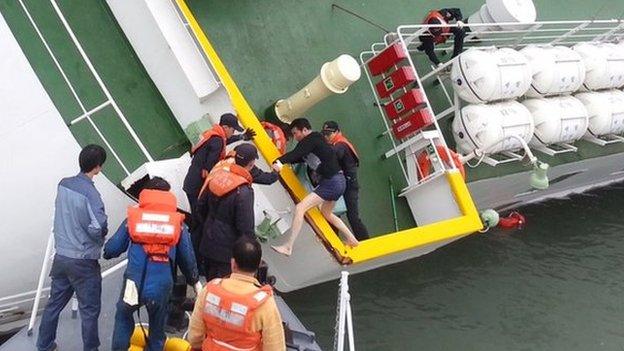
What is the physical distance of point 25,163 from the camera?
5.60m

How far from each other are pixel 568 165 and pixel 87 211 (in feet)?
24.7

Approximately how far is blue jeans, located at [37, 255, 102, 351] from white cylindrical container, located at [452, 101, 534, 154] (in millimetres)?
4724

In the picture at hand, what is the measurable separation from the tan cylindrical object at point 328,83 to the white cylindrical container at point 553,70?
2.91 metres

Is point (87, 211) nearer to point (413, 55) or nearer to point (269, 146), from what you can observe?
point (269, 146)

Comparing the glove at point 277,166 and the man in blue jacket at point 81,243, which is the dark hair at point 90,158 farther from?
the glove at point 277,166

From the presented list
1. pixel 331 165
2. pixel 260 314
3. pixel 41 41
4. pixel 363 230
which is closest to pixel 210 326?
pixel 260 314

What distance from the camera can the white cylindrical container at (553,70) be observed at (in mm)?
8070

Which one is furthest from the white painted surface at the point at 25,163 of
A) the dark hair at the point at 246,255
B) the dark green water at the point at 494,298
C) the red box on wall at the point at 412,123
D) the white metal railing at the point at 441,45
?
the white metal railing at the point at 441,45

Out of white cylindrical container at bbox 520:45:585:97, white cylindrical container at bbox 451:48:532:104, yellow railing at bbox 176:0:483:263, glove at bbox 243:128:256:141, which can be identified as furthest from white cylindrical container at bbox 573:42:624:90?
glove at bbox 243:128:256:141

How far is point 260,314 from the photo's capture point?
3.44 m

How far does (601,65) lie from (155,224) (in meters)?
7.12

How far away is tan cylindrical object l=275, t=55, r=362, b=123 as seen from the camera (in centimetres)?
624

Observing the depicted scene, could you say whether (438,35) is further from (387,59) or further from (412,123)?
(412,123)

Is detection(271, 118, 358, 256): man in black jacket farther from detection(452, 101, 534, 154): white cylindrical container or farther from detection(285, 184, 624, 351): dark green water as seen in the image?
detection(452, 101, 534, 154): white cylindrical container
